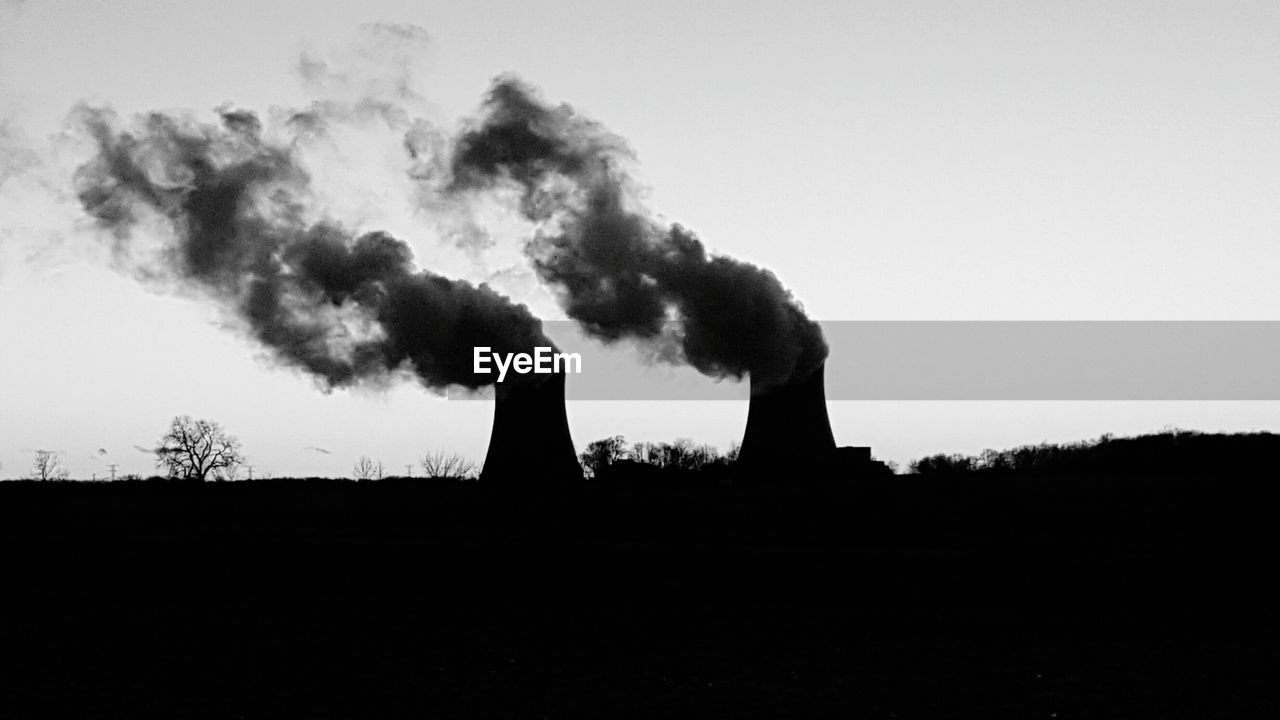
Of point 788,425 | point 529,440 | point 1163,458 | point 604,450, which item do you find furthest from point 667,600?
point 604,450

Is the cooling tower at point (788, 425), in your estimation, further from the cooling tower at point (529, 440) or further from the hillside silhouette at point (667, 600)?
the cooling tower at point (529, 440)

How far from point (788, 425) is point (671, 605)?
13.5m

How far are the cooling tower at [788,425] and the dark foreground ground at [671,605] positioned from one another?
1108 mm

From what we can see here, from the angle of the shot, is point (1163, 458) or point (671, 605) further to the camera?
point (1163, 458)

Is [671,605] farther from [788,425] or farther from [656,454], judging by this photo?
[656,454]

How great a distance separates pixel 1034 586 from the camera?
13883 millimetres

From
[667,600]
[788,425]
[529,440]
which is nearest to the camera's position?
[667,600]

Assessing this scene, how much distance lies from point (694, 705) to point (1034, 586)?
793cm

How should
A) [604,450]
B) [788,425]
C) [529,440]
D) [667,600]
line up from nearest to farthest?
[667,600]
[529,440]
[788,425]
[604,450]

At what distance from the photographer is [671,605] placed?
12.6 meters

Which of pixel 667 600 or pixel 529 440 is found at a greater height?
pixel 529 440

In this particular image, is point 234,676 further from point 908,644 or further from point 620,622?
point 908,644

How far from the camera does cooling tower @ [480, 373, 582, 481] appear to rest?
971 inches

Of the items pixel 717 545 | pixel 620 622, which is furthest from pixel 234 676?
pixel 717 545
